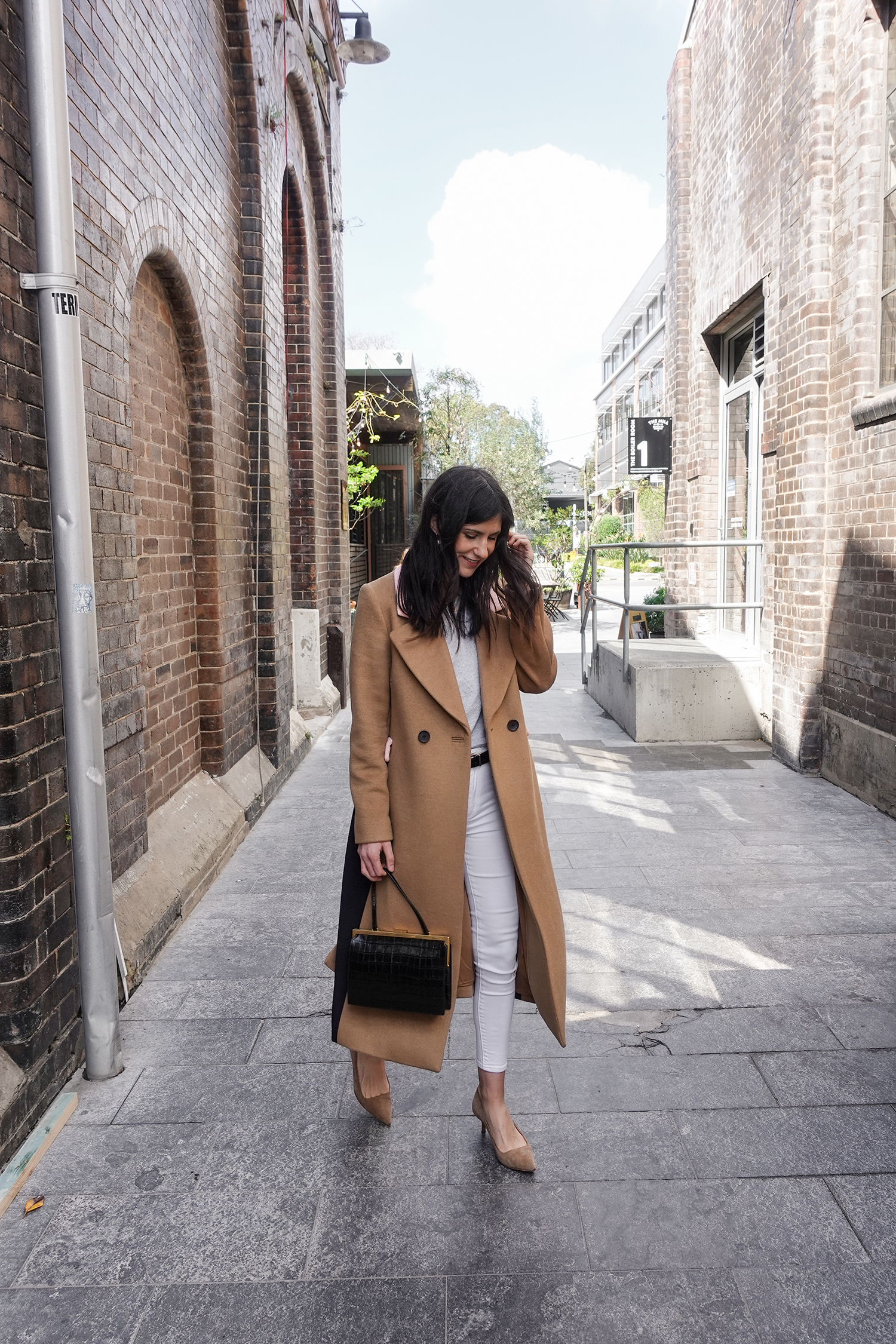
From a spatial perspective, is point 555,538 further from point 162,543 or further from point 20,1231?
point 20,1231

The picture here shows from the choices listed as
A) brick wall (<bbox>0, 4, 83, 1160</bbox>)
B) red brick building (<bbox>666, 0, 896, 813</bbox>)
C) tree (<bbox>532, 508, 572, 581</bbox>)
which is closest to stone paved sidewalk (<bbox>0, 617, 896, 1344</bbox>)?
brick wall (<bbox>0, 4, 83, 1160</bbox>)

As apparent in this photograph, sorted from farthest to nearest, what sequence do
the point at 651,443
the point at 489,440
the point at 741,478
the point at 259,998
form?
the point at 489,440 → the point at 651,443 → the point at 741,478 → the point at 259,998

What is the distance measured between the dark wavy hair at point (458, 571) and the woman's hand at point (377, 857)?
1.72 ft

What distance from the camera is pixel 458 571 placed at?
97.2 inches

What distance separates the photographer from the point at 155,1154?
8.61 ft

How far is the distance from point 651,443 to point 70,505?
9.07m

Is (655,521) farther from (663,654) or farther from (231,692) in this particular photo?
(231,692)

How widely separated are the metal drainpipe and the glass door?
6743 mm

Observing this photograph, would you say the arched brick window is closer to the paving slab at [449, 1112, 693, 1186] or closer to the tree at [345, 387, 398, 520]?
the tree at [345, 387, 398, 520]

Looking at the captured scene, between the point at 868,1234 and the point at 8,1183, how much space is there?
2018 millimetres

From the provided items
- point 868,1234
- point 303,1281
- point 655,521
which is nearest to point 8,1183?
point 303,1281

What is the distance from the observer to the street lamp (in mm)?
9266

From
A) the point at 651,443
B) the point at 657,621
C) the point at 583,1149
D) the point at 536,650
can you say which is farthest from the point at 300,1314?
the point at 657,621

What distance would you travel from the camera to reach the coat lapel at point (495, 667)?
246 cm
